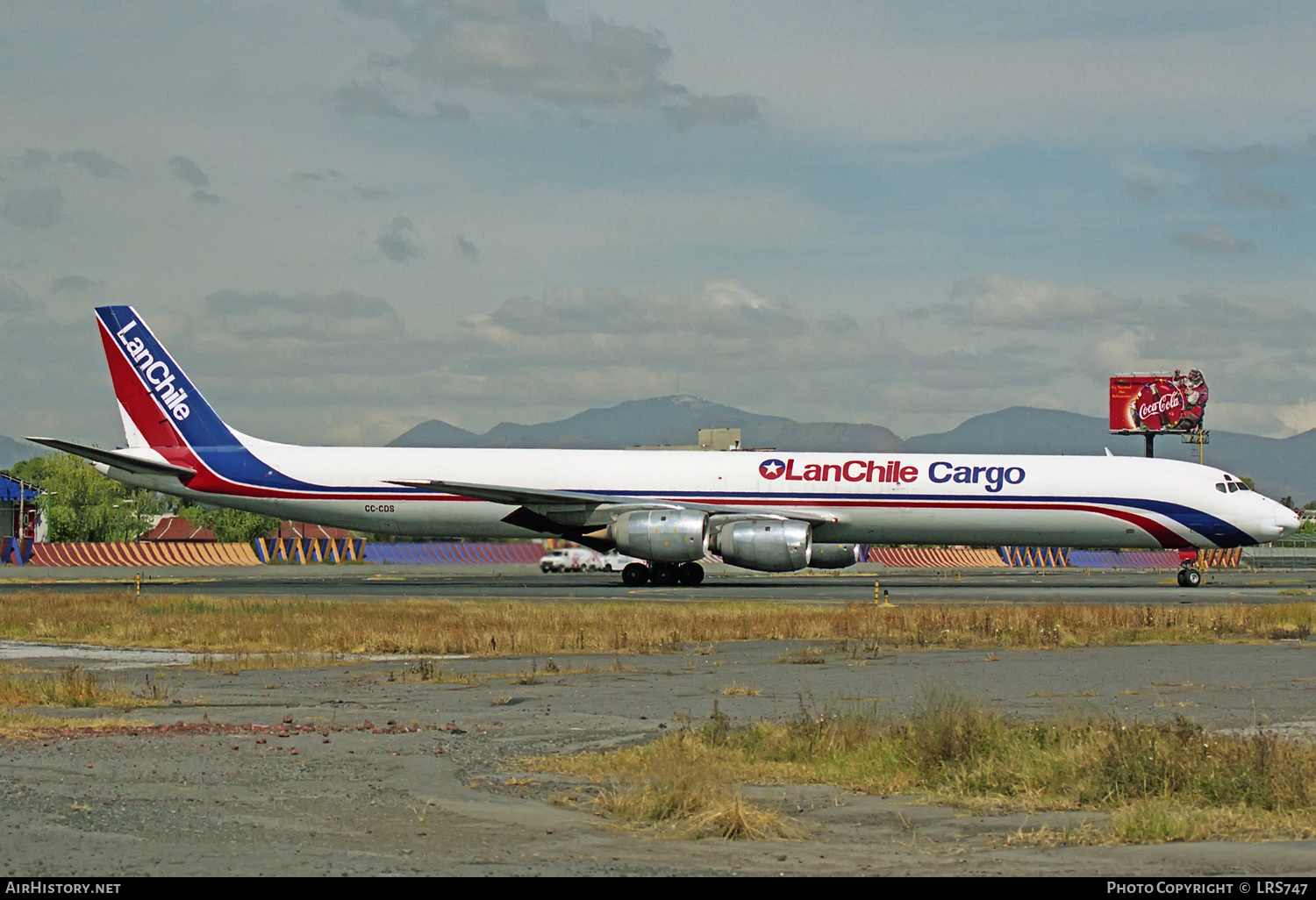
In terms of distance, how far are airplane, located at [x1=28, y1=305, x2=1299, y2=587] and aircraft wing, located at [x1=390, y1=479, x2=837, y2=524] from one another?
0.07 m

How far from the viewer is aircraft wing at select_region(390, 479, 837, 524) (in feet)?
139

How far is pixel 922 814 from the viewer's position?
953cm

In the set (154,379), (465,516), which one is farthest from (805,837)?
(154,379)

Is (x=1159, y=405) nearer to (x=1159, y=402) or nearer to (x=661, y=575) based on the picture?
(x=1159, y=402)

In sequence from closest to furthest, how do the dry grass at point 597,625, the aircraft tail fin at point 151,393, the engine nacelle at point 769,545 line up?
the dry grass at point 597,625, the engine nacelle at point 769,545, the aircraft tail fin at point 151,393

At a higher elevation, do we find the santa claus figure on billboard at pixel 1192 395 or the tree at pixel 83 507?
the santa claus figure on billboard at pixel 1192 395

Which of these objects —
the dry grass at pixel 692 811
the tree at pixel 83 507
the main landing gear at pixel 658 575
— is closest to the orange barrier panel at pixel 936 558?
the main landing gear at pixel 658 575

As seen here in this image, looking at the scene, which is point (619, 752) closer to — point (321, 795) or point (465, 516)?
point (321, 795)

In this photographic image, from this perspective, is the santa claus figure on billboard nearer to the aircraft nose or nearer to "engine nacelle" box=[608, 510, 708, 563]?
the aircraft nose

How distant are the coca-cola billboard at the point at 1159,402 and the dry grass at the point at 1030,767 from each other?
329 feet

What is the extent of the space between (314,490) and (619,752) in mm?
35386

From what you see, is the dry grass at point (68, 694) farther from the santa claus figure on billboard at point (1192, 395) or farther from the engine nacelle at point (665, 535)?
the santa claus figure on billboard at point (1192, 395)

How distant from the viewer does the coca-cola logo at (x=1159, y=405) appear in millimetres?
106500

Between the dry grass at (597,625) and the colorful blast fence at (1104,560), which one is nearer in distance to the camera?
the dry grass at (597,625)
